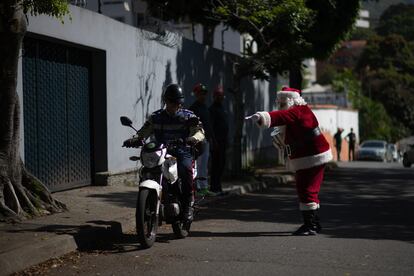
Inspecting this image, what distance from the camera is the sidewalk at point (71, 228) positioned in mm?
6152

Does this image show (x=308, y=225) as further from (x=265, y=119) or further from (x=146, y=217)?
(x=146, y=217)

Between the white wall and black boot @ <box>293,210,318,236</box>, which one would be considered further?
the white wall

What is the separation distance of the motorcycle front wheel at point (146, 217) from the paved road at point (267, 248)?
13 centimetres

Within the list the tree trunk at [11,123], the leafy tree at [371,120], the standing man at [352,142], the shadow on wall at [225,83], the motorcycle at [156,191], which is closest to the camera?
the motorcycle at [156,191]

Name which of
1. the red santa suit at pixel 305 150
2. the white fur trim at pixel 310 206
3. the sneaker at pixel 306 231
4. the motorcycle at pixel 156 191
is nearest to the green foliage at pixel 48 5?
the motorcycle at pixel 156 191

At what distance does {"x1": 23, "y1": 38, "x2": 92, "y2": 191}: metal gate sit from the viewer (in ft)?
33.4

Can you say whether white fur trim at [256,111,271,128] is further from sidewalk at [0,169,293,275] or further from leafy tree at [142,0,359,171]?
leafy tree at [142,0,359,171]

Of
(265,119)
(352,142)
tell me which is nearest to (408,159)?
(352,142)

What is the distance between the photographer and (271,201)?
1212 centimetres

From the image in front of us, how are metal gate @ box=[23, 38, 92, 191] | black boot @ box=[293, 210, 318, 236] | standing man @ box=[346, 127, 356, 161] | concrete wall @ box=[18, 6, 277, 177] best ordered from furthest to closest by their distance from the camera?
standing man @ box=[346, 127, 356, 161]
concrete wall @ box=[18, 6, 277, 177]
metal gate @ box=[23, 38, 92, 191]
black boot @ box=[293, 210, 318, 236]

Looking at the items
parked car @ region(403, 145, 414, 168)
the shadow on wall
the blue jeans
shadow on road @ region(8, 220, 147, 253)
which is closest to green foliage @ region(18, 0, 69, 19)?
the blue jeans

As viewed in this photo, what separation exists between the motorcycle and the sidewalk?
730 mm

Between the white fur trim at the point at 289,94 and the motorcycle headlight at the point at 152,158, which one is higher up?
the white fur trim at the point at 289,94

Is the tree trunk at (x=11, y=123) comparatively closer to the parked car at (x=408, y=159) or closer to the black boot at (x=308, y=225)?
the black boot at (x=308, y=225)
